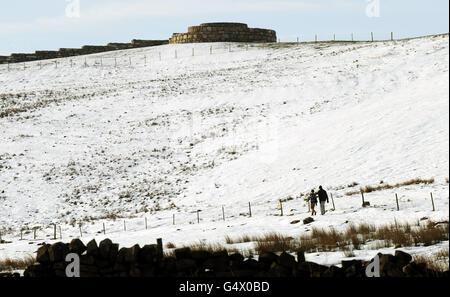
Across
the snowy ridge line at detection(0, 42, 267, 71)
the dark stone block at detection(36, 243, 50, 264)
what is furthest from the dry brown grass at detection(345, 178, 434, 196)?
the snowy ridge line at detection(0, 42, 267, 71)

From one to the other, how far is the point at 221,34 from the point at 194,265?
86915 mm

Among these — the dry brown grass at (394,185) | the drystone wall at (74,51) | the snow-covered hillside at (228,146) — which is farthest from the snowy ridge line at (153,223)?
the drystone wall at (74,51)

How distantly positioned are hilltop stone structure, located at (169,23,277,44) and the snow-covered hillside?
28.5m

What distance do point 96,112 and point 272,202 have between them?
30.2m

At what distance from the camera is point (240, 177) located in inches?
1328

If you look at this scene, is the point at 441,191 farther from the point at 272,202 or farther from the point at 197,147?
the point at 197,147

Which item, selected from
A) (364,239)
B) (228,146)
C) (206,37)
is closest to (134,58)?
(206,37)

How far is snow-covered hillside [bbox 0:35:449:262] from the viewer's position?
26.8 metres

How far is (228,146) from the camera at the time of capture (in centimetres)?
4003

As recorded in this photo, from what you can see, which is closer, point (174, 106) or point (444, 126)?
point (444, 126)

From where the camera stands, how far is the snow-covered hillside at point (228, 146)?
2681 centimetres

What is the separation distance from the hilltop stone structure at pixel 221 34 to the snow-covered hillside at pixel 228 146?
93.4 feet

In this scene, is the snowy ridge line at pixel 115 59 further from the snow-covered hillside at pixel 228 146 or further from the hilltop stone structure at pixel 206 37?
the snow-covered hillside at pixel 228 146
